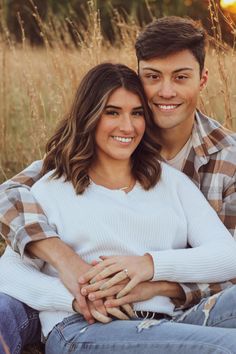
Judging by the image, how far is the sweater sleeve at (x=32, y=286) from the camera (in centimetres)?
257

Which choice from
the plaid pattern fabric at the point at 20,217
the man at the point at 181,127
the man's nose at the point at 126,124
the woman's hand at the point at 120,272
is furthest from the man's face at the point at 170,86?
the woman's hand at the point at 120,272

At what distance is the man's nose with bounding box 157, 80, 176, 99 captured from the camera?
3.00m

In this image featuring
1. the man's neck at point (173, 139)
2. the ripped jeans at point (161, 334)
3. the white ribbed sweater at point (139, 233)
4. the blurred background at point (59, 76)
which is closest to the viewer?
the ripped jeans at point (161, 334)

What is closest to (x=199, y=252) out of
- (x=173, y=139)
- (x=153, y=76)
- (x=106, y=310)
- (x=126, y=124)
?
(x=106, y=310)

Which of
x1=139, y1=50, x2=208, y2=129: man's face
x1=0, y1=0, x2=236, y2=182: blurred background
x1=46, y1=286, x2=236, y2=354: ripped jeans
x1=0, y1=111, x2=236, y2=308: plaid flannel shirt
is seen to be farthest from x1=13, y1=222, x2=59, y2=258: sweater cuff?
x1=0, y1=0, x2=236, y2=182: blurred background

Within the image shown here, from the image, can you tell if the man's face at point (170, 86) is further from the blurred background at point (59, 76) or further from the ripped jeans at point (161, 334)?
the ripped jeans at point (161, 334)

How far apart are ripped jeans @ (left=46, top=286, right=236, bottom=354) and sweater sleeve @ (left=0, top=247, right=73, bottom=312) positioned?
7 centimetres

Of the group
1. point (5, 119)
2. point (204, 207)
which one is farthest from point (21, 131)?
point (204, 207)

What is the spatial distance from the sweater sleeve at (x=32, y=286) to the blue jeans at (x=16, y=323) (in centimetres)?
4

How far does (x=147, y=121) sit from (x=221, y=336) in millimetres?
967

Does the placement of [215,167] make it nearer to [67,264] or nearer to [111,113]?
[111,113]

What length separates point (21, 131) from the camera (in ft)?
18.8

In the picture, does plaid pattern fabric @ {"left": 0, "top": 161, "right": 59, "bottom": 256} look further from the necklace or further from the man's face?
the man's face

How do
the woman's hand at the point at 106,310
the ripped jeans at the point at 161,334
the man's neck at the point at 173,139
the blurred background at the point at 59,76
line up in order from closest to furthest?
the ripped jeans at the point at 161,334 → the woman's hand at the point at 106,310 → the man's neck at the point at 173,139 → the blurred background at the point at 59,76
